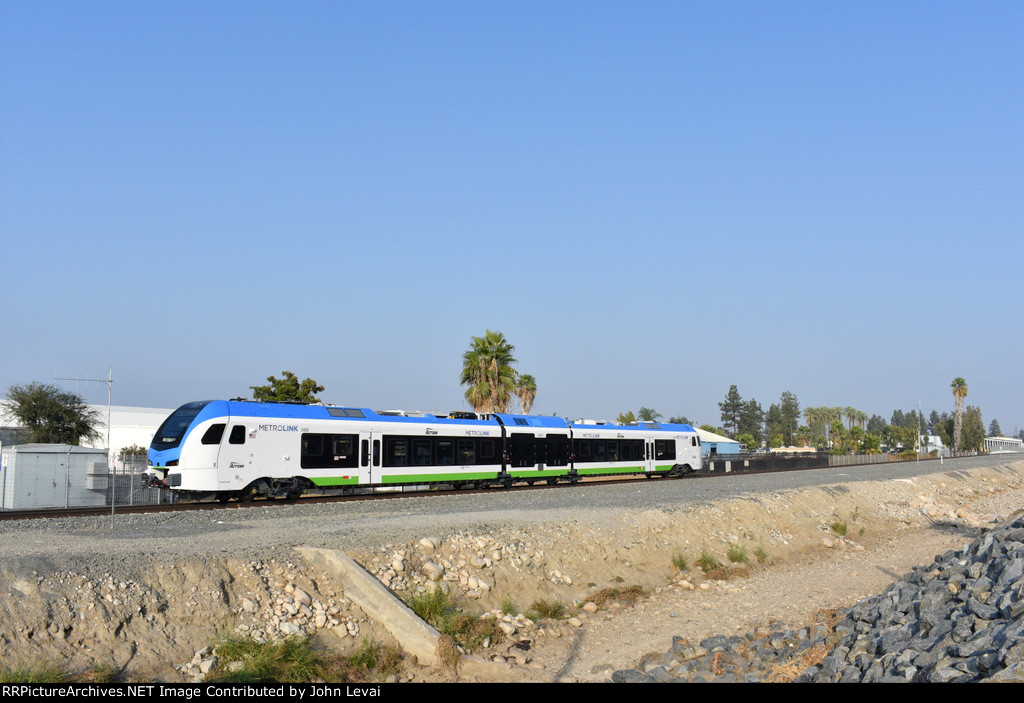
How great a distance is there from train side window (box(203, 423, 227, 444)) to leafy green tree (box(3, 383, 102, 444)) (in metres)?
34.4

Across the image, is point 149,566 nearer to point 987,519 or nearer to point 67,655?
point 67,655

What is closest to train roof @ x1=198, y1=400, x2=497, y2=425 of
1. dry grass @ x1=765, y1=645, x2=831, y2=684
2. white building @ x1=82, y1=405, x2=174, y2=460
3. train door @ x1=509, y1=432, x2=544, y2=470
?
train door @ x1=509, y1=432, x2=544, y2=470

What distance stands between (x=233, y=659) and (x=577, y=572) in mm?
9004

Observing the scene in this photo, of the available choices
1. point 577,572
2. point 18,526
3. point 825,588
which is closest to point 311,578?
point 577,572

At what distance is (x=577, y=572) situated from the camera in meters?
18.8

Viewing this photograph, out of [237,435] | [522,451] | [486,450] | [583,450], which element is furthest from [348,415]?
[583,450]

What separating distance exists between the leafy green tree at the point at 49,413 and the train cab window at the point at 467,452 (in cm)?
3352

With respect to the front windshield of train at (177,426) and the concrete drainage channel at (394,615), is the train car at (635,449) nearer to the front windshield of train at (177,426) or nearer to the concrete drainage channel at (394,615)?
the front windshield of train at (177,426)

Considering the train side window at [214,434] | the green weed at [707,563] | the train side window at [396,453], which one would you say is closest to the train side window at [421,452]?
the train side window at [396,453]

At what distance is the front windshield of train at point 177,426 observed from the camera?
82.2ft

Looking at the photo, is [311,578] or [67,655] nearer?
[67,655]

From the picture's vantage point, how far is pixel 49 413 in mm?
54000

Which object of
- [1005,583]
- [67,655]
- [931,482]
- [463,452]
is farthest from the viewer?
[931,482]

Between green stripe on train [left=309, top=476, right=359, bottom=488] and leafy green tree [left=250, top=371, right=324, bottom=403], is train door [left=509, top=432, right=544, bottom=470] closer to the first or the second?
green stripe on train [left=309, top=476, right=359, bottom=488]
